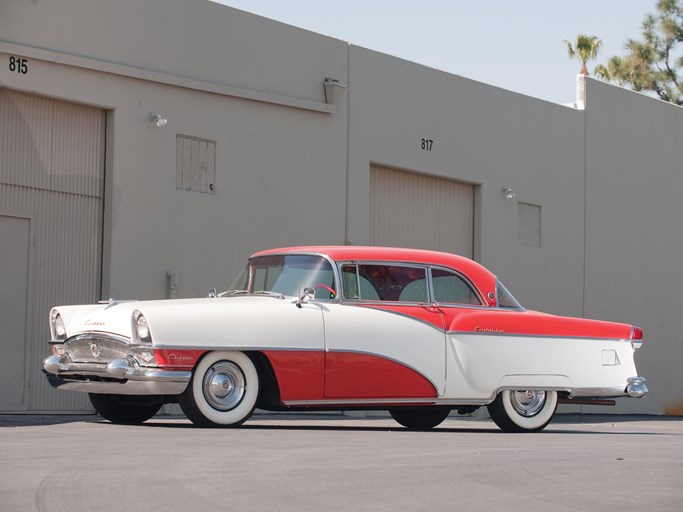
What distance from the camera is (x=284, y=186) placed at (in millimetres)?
17875

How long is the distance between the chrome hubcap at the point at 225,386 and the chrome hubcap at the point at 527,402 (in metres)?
2.72

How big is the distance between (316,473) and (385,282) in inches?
168

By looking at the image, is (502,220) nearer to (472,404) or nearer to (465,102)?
(465,102)

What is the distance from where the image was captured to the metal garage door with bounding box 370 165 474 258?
19.8m

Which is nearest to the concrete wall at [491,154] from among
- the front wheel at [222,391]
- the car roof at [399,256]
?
the car roof at [399,256]

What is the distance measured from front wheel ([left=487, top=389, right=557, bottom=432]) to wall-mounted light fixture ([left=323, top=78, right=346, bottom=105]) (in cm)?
845

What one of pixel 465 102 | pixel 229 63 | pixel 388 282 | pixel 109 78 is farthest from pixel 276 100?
pixel 388 282

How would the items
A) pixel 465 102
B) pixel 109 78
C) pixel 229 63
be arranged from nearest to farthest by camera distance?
1. pixel 109 78
2. pixel 229 63
3. pixel 465 102

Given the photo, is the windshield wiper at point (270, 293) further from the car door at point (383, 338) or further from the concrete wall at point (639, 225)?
the concrete wall at point (639, 225)

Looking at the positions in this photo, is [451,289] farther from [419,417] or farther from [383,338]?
[419,417]

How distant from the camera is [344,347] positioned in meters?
10.0

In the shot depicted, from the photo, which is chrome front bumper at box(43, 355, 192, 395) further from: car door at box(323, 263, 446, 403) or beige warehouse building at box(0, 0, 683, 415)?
beige warehouse building at box(0, 0, 683, 415)

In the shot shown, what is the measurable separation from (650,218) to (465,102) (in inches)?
258

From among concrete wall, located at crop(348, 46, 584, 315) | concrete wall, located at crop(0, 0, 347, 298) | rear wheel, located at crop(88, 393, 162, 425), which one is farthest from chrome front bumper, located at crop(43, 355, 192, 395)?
concrete wall, located at crop(348, 46, 584, 315)
